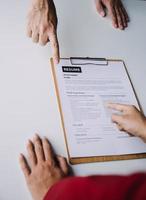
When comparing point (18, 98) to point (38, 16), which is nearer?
point (18, 98)

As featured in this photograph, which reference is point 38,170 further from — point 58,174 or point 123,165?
point 123,165

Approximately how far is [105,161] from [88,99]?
21 centimetres

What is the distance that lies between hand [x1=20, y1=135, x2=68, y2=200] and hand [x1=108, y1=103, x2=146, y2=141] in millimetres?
219

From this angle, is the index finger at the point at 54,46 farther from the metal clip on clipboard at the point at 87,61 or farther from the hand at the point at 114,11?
the hand at the point at 114,11

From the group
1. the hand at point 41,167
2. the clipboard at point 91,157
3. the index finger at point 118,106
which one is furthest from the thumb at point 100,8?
the hand at point 41,167

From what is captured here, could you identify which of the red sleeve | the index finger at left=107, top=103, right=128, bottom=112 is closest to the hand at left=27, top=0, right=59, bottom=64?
the index finger at left=107, top=103, right=128, bottom=112

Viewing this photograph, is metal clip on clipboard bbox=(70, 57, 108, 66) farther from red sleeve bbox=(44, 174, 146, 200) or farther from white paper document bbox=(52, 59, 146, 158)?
red sleeve bbox=(44, 174, 146, 200)

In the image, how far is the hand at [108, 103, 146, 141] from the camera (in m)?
0.89

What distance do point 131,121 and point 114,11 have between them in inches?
21.7

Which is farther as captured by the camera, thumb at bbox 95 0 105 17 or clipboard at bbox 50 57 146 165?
thumb at bbox 95 0 105 17

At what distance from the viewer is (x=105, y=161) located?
2.84ft

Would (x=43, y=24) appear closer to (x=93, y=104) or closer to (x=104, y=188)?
(x=93, y=104)

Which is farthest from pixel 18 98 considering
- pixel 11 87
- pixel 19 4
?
pixel 19 4

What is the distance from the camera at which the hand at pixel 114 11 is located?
1207mm
